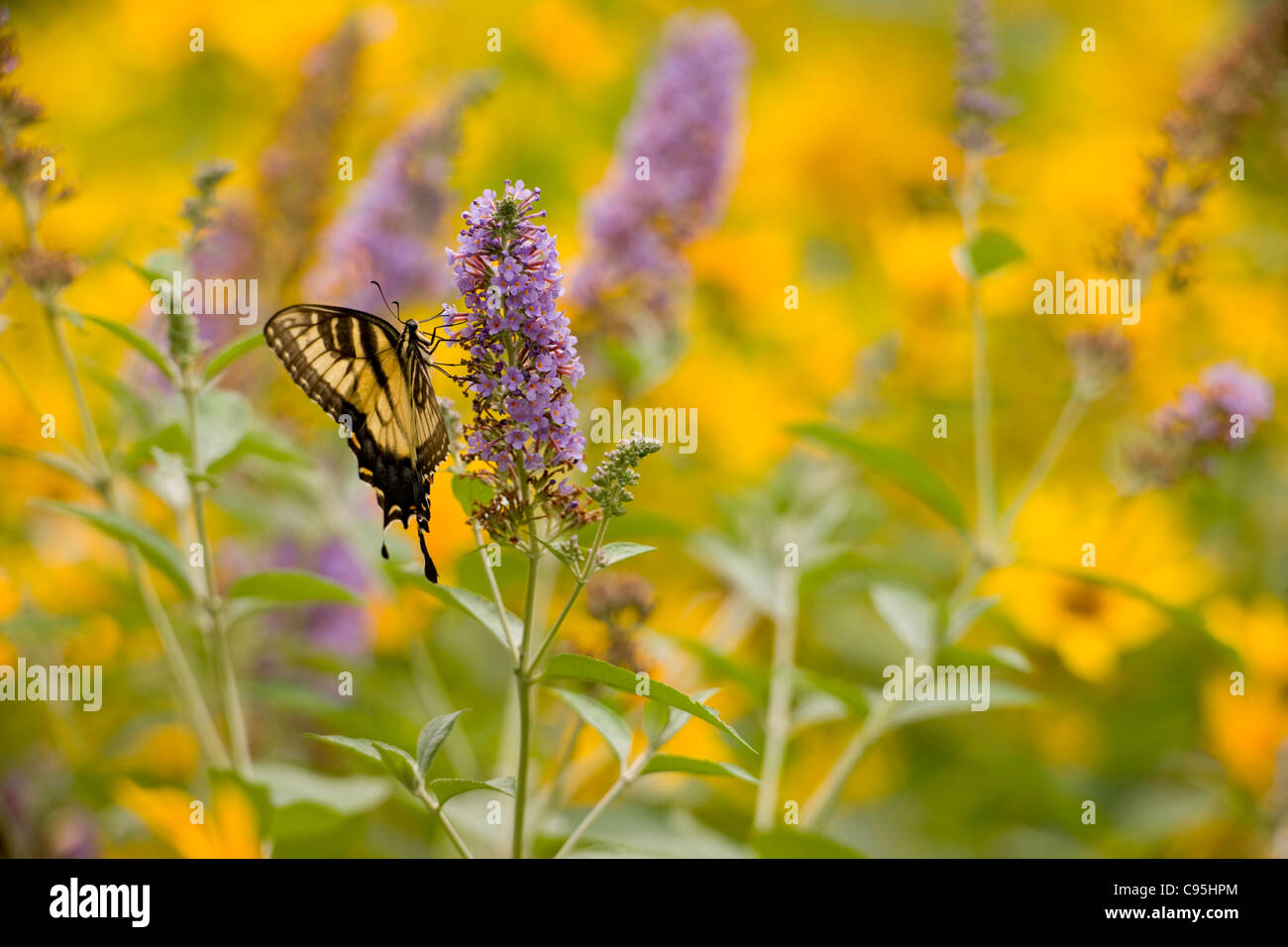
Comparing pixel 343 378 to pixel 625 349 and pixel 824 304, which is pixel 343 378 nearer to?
pixel 625 349

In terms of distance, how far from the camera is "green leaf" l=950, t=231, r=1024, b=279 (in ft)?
4.58

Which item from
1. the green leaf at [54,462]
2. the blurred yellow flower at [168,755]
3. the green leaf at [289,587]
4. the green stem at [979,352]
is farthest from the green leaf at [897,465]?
the blurred yellow flower at [168,755]

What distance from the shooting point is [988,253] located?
1.44m

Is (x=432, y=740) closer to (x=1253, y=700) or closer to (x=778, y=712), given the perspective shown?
(x=778, y=712)

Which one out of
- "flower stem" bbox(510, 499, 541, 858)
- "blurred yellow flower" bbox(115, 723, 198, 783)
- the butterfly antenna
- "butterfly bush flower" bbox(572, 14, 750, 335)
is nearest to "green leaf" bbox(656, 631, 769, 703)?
"flower stem" bbox(510, 499, 541, 858)

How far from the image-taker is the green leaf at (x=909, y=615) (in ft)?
4.61

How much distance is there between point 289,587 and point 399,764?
38 centimetres

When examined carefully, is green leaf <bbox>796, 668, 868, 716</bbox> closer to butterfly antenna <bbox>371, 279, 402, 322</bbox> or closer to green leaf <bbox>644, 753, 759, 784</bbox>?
green leaf <bbox>644, 753, 759, 784</bbox>

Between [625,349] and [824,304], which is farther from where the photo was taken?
[824,304]

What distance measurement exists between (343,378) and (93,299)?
1282 mm

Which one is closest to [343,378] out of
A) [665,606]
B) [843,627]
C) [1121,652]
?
[665,606]

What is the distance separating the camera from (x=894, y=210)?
9.12 ft

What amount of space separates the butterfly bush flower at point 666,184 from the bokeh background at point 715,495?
0.05 metres

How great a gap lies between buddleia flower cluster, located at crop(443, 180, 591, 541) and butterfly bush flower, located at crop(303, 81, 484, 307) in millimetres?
920
